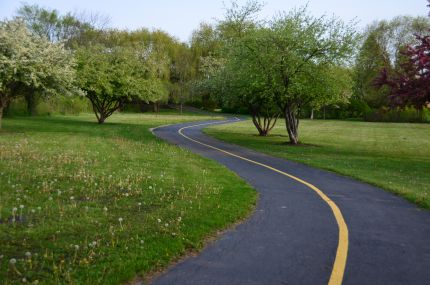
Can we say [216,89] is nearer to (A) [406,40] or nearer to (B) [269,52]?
(B) [269,52]

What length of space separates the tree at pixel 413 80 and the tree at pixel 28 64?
18725 millimetres

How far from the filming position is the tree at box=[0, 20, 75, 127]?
23938 mm

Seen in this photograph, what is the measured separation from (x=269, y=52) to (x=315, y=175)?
41.7 ft

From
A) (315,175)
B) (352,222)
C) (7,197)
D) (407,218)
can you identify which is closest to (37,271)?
(7,197)

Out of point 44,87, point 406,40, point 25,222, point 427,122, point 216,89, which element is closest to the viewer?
point 25,222

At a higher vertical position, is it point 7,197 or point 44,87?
point 44,87

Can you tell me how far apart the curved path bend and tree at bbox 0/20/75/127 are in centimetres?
1831

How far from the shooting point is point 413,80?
19.0 metres

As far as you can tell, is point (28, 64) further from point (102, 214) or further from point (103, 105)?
point (102, 214)

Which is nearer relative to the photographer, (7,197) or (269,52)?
(7,197)

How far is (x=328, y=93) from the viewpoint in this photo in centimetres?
2552

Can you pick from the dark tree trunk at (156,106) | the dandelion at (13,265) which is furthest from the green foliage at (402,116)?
the dandelion at (13,265)

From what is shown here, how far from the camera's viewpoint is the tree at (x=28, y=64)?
942 inches

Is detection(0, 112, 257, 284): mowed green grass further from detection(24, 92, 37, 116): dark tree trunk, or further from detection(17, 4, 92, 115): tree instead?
detection(17, 4, 92, 115): tree
